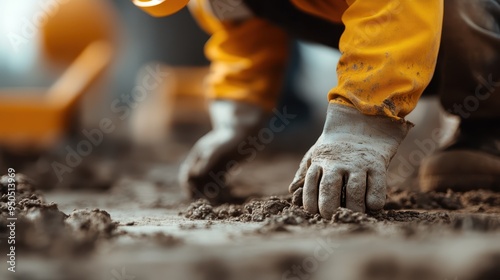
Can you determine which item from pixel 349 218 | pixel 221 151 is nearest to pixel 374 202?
pixel 349 218

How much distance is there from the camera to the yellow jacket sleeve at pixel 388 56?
960 mm

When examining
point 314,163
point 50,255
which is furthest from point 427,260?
point 50,255

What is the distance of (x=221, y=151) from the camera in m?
1.49

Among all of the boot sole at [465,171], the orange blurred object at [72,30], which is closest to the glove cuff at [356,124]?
the boot sole at [465,171]

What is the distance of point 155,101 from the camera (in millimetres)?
3943

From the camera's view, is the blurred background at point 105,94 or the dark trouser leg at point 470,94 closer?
the dark trouser leg at point 470,94

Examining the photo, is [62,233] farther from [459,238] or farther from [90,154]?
[90,154]

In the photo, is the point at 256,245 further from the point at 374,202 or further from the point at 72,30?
the point at 72,30

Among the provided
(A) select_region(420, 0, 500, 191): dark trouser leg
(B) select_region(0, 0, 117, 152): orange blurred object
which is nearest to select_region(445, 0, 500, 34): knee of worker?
(A) select_region(420, 0, 500, 191): dark trouser leg

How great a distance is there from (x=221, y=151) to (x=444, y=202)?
1.86ft

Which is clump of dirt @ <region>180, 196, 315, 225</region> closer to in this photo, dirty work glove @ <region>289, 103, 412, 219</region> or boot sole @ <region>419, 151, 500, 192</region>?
dirty work glove @ <region>289, 103, 412, 219</region>

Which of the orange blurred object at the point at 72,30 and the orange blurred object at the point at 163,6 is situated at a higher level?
the orange blurred object at the point at 72,30

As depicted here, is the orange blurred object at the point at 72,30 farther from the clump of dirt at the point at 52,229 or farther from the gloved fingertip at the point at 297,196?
the gloved fingertip at the point at 297,196

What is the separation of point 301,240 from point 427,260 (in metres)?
0.15
